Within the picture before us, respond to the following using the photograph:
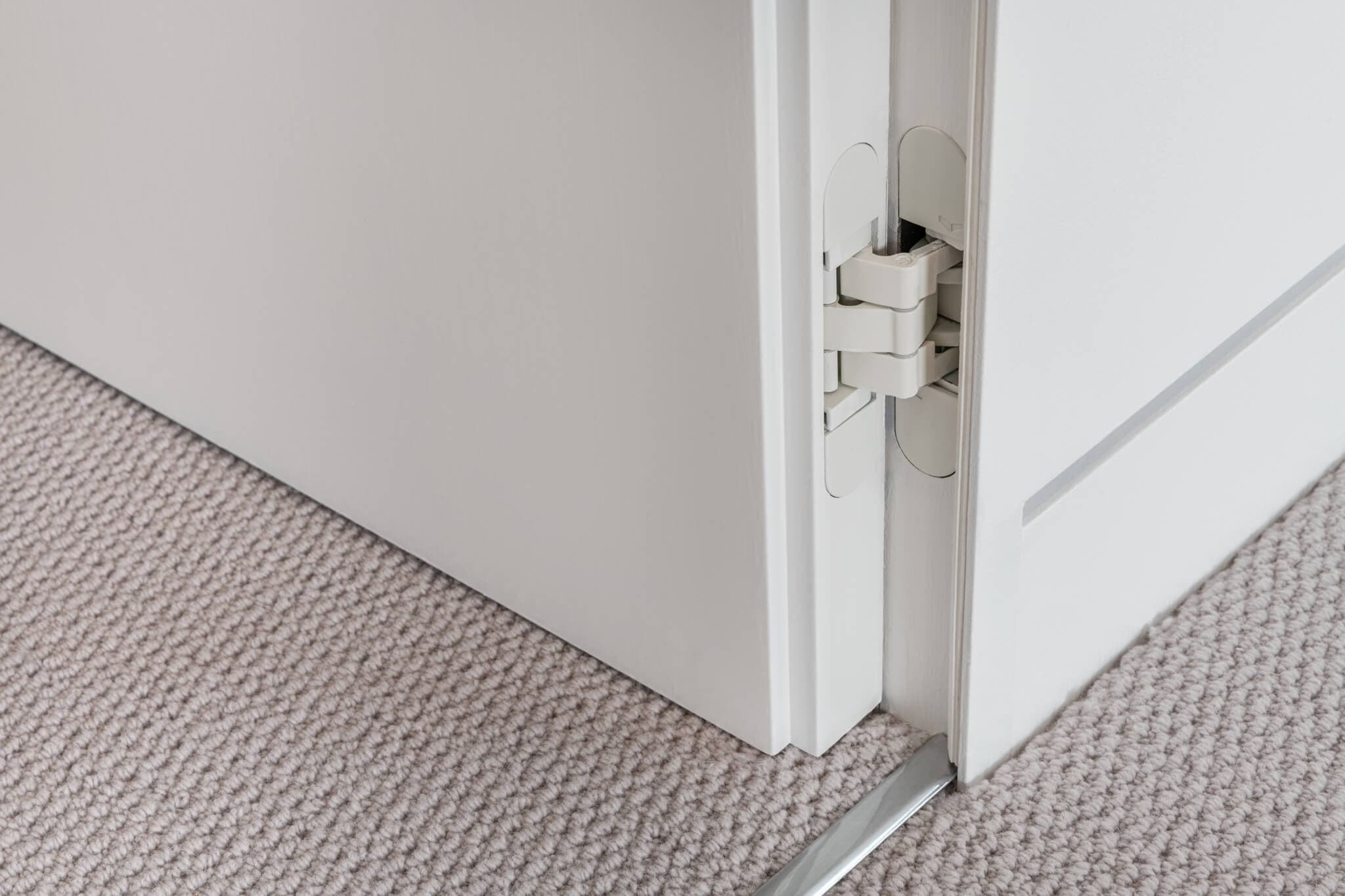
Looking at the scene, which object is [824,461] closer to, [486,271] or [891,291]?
[891,291]

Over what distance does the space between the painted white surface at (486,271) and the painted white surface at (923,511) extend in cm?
3

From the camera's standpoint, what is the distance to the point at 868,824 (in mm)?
664

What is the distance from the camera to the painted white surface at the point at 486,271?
22.2 inches

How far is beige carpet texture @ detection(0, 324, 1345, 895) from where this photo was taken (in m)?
0.65

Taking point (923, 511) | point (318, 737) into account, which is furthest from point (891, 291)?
point (318, 737)

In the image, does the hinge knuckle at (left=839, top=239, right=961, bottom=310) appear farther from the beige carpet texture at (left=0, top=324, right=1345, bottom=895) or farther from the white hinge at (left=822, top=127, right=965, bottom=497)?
the beige carpet texture at (left=0, top=324, right=1345, bottom=895)

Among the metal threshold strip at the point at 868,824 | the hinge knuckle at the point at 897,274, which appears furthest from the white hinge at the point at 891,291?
the metal threshold strip at the point at 868,824

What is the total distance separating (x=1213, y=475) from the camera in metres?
0.77

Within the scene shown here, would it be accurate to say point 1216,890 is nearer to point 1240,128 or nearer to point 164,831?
point 1240,128

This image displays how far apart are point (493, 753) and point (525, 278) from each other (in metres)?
0.25

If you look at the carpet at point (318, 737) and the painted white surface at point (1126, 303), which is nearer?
the painted white surface at point (1126, 303)

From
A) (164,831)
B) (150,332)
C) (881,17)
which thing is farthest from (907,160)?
(150,332)

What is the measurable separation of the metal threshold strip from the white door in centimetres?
4

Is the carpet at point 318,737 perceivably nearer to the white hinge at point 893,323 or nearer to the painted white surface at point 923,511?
the painted white surface at point 923,511
